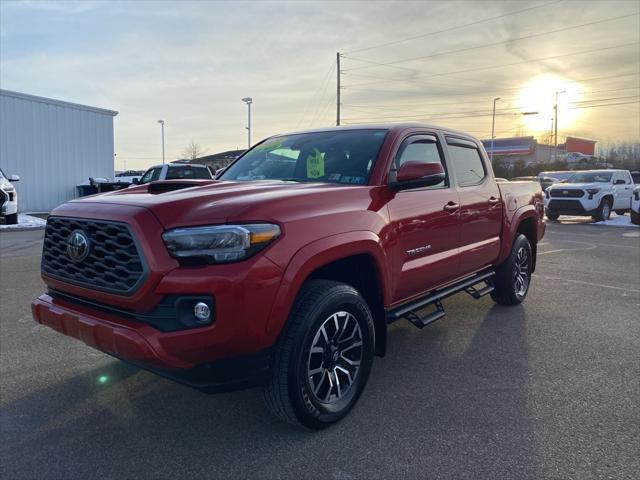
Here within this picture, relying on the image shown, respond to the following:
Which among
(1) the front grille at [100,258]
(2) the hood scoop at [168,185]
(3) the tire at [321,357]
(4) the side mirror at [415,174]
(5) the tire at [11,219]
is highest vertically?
(4) the side mirror at [415,174]

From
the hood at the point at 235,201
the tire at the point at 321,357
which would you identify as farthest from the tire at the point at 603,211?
the tire at the point at 321,357

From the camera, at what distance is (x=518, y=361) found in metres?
4.14

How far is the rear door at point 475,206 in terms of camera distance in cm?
452

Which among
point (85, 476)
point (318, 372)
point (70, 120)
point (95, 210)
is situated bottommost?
point (85, 476)

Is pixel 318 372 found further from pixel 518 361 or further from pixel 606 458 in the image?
pixel 518 361

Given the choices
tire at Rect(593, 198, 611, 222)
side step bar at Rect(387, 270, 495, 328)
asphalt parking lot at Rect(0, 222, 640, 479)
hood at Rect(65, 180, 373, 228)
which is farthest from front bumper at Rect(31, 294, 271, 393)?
tire at Rect(593, 198, 611, 222)

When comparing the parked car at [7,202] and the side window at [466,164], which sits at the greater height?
the side window at [466,164]

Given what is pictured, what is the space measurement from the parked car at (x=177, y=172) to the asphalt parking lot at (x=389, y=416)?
32.0 feet

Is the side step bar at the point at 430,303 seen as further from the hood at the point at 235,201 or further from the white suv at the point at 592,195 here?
the white suv at the point at 592,195

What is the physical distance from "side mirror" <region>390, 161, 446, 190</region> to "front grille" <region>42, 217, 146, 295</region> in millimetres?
1781

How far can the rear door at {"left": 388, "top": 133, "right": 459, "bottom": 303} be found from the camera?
11.8 ft

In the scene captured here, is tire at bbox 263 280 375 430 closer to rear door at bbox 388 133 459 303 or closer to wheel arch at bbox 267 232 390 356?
wheel arch at bbox 267 232 390 356

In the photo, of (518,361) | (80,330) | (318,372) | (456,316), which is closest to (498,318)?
(456,316)

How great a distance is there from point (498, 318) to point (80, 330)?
13.6 ft
